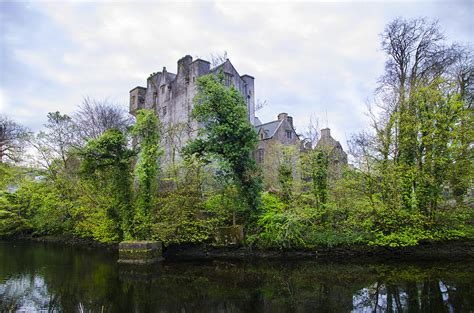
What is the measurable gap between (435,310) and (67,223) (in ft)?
81.9

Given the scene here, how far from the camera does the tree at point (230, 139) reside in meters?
17.6

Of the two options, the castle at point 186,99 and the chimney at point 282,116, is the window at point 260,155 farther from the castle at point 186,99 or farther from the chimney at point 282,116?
the chimney at point 282,116

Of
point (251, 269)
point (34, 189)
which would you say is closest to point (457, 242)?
point (251, 269)

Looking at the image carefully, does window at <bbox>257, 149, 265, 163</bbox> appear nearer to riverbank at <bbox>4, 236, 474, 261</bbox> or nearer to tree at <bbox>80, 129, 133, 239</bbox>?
riverbank at <bbox>4, 236, 474, 261</bbox>

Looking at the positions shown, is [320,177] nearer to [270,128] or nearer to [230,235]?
[230,235]

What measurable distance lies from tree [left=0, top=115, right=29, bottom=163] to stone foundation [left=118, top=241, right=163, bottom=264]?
16.9 m

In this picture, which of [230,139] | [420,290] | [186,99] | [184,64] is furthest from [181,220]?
[184,64]

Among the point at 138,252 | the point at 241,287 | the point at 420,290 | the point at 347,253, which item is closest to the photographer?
the point at 420,290

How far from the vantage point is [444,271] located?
39.6 feet

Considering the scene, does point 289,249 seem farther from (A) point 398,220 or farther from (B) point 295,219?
(A) point 398,220

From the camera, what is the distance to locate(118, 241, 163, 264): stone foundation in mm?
16031

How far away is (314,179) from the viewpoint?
59.7 ft

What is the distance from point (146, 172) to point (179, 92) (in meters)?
→ 14.8

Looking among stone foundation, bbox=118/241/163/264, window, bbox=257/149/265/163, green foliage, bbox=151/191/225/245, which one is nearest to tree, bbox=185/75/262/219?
green foliage, bbox=151/191/225/245
